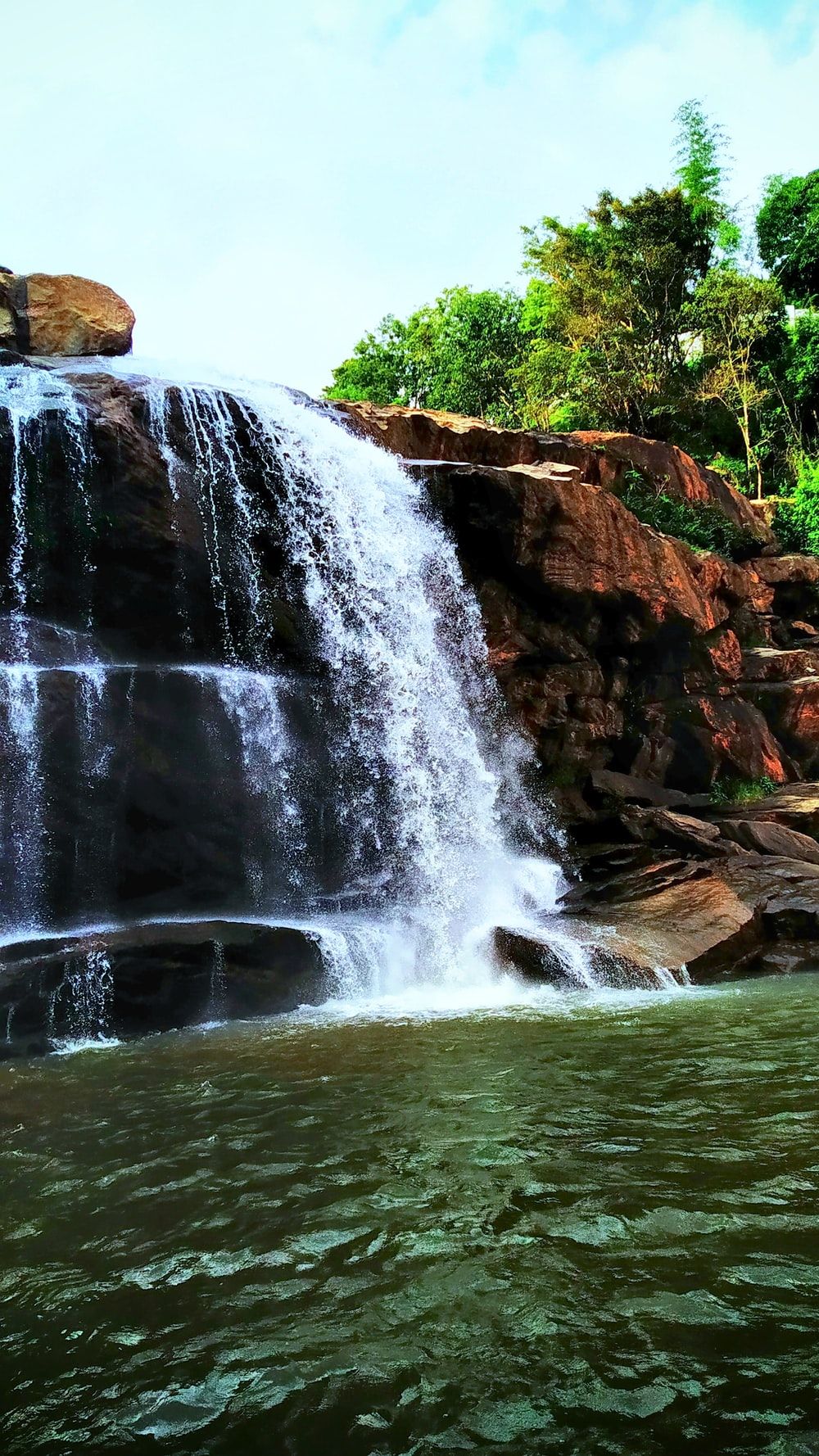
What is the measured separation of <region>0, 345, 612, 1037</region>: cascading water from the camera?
10.9 meters

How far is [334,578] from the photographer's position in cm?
1501

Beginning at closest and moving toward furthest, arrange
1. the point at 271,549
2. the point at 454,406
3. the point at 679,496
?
the point at 271,549
the point at 679,496
the point at 454,406

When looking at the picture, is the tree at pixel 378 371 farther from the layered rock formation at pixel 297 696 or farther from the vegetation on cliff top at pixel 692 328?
the layered rock formation at pixel 297 696

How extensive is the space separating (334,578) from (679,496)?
1060cm

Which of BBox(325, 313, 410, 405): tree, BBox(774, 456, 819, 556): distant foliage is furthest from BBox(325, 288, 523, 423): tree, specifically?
BBox(774, 456, 819, 556): distant foliage

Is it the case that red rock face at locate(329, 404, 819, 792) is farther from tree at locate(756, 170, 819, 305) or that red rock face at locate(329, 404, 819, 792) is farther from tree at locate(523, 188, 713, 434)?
tree at locate(756, 170, 819, 305)

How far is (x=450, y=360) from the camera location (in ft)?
128

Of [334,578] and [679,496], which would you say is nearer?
[334,578]

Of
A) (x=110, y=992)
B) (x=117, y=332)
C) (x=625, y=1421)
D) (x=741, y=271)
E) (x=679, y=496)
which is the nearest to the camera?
(x=625, y=1421)

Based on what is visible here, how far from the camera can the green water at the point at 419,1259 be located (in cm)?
289

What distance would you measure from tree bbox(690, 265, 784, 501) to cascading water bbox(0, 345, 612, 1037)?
16.0 metres

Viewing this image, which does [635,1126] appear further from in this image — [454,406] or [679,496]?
[454,406]

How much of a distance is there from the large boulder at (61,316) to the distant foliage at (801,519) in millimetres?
16920

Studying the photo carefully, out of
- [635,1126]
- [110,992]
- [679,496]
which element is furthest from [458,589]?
[635,1126]
